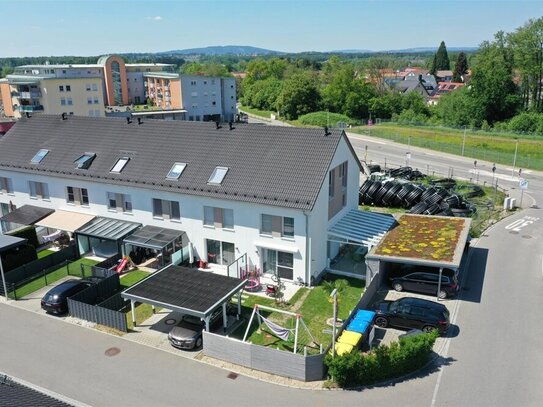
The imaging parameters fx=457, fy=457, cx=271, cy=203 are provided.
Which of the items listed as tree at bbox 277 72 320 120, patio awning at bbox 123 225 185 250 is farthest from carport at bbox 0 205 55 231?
tree at bbox 277 72 320 120

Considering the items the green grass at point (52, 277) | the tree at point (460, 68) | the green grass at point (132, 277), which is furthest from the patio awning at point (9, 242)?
the tree at point (460, 68)

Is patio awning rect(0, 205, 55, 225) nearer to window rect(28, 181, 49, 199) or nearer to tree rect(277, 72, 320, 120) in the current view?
window rect(28, 181, 49, 199)

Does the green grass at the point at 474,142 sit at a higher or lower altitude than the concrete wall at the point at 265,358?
higher

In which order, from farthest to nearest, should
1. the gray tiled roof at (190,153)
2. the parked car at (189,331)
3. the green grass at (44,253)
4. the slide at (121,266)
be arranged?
the green grass at (44,253)
the slide at (121,266)
the gray tiled roof at (190,153)
the parked car at (189,331)

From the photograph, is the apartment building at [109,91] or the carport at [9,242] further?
the apartment building at [109,91]

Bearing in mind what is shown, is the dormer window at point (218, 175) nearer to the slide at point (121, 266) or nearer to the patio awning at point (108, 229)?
the patio awning at point (108, 229)

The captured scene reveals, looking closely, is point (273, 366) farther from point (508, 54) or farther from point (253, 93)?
point (253, 93)
